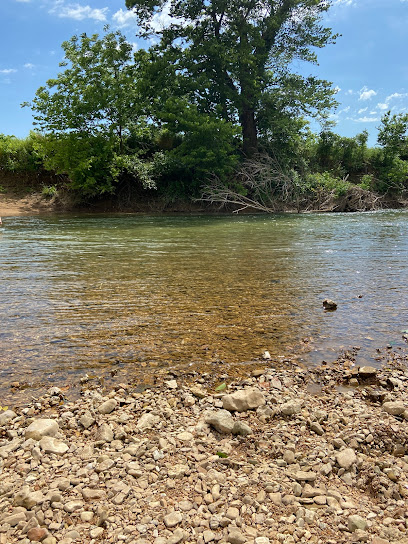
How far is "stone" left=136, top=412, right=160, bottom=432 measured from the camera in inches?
109

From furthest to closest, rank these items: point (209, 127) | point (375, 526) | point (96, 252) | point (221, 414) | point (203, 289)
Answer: point (209, 127)
point (96, 252)
point (203, 289)
point (221, 414)
point (375, 526)

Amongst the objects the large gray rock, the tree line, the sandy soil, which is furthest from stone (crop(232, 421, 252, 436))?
the sandy soil

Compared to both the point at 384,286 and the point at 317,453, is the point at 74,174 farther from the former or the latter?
the point at 317,453

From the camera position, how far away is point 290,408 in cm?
297

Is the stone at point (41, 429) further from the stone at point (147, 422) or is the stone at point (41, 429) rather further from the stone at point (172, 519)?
the stone at point (172, 519)

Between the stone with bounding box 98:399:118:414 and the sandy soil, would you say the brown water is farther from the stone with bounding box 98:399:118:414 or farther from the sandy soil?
the sandy soil

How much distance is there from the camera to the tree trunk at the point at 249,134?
Result: 2520 cm

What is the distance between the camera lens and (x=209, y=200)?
2373 cm

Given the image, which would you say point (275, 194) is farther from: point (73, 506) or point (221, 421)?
point (73, 506)

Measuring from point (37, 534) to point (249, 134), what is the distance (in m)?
25.8

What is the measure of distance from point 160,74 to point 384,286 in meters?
20.2

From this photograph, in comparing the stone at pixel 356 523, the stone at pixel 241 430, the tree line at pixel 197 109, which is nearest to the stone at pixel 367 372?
the stone at pixel 241 430

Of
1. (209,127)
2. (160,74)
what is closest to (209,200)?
(209,127)

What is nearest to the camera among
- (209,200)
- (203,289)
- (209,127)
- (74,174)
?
(203,289)
